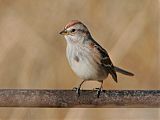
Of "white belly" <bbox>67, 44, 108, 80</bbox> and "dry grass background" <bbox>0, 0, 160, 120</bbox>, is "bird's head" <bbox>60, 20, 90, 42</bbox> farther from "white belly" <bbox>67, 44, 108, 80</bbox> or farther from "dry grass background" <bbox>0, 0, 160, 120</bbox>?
"dry grass background" <bbox>0, 0, 160, 120</bbox>

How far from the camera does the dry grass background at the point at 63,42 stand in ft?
14.3

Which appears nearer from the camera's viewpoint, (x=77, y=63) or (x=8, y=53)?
(x=77, y=63)

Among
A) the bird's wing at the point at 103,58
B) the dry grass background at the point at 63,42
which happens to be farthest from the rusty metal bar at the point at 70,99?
the dry grass background at the point at 63,42

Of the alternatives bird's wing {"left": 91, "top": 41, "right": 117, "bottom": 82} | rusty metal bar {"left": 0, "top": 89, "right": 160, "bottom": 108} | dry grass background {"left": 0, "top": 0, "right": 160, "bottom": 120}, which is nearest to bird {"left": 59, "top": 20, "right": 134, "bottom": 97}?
bird's wing {"left": 91, "top": 41, "right": 117, "bottom": 82}

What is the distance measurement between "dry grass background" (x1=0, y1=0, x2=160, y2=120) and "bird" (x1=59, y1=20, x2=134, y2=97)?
0.98 m

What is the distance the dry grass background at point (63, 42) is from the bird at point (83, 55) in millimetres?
978

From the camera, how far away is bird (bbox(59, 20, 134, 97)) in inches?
123

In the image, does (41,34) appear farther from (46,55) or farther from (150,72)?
(150,72)

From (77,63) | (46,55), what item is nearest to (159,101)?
(77,63)

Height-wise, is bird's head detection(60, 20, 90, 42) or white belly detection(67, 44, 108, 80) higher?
bird's head detection(60, 20, 90, 42)

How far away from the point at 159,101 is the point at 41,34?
229cm

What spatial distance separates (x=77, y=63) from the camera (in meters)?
3.12

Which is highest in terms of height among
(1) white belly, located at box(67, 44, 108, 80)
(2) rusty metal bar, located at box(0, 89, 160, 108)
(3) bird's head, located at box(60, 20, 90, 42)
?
(3) bird's head, located at box(60, 20, 90, 42)

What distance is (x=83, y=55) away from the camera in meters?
3.17
